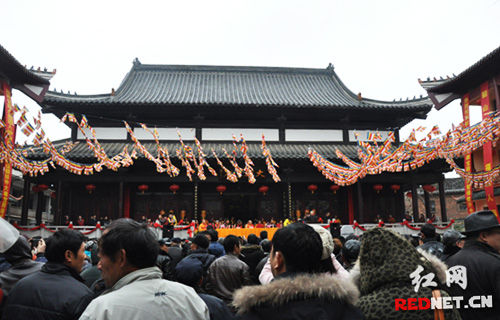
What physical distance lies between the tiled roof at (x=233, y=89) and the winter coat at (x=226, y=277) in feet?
45.3

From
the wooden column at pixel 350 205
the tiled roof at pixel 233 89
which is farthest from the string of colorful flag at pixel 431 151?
the tiled roof at pixel 233 89

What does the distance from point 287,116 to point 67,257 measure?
16.8 metres

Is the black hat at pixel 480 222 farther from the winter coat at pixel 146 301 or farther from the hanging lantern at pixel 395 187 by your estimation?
the hanging lantern at pixel 395 187

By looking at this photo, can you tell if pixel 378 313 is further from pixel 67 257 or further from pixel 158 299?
pixel 67 257

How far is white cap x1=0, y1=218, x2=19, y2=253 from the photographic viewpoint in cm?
241

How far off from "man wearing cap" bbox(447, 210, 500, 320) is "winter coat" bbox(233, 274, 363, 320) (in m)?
1.55

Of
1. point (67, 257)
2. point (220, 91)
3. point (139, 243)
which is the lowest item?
point (67, 257)

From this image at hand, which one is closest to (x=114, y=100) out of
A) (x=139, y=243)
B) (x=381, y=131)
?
(x=381, y=131)

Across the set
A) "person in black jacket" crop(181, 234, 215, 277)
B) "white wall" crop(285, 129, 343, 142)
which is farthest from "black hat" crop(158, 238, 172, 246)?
"white wall" crop(285, 129, 343, 142)

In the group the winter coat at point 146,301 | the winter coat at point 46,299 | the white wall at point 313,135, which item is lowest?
the winter coat at point 46,299

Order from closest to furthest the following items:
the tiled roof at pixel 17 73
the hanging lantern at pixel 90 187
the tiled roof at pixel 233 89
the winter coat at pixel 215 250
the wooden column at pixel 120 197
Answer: the winter coat at pixel 215 250
the tiled roof at pixel 17 73
the wooden column at pixel 120 197
the hanging lantern at pixel 90 187
the tiled roof at pixel 233 89

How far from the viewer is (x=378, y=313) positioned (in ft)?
6.26

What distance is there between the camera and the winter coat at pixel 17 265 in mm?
2867

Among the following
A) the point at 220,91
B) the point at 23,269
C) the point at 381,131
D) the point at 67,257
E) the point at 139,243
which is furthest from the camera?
the point at 220,91
